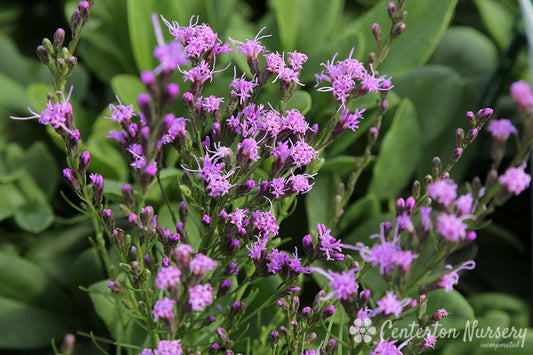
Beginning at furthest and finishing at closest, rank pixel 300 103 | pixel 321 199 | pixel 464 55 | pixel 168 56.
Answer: pixel 464 55
pixel 321 199
pixel 300 103
pixel 168 56

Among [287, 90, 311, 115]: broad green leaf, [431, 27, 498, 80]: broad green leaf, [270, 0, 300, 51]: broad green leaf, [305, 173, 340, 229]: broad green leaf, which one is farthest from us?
[431, 27, 498, 80]: broad green leaf

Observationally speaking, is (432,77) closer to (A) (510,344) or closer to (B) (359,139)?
(B) (359,139)

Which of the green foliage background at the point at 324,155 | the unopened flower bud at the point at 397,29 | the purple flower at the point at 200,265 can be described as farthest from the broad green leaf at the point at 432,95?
the purple flower at the point at 200,265

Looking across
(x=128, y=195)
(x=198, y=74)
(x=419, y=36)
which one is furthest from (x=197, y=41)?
(x=419, y=36)

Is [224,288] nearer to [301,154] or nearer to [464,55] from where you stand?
[301,154]

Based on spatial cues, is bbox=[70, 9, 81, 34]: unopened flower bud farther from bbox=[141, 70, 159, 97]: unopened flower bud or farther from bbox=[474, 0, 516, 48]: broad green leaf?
bbox=[474, 0, 516, 48]: broad green leaf

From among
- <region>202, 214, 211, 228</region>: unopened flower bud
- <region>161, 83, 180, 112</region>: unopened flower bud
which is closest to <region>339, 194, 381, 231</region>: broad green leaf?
<region>202, 214, 211, 228</region>: unopened flower bud
